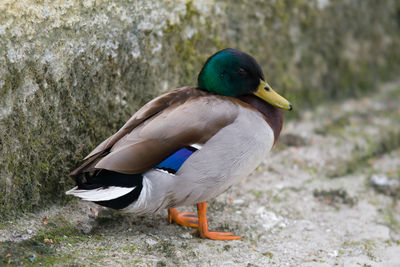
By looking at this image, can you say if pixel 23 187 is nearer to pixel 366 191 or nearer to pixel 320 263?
pixel 320 263

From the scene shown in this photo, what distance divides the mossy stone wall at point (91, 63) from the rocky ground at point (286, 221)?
0.32m

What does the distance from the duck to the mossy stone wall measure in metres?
0.38

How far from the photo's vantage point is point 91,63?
3.63 metres

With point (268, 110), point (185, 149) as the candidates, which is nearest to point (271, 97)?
point (268, 110)

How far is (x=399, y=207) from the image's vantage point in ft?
14.3

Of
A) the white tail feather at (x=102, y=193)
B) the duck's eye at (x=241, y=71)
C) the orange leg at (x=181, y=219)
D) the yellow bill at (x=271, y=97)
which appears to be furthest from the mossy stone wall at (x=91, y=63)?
the yellow bill at (x=271, y=97)

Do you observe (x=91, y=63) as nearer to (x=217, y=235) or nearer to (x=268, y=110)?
(x=268, y=110)

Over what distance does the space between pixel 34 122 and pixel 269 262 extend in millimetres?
1678

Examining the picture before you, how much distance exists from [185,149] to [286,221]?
119cm

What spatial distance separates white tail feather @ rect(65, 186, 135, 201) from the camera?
10.0ft

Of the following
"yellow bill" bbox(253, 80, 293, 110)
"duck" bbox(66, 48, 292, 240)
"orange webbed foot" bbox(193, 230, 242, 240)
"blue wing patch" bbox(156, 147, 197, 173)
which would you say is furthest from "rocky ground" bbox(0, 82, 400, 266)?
"yellow bill" bbox(253, 80, 293, 110)

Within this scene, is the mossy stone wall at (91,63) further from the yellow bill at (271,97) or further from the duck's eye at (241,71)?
the yellow bill at (271,97)

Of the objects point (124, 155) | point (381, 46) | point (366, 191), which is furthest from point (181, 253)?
point (381, 46)

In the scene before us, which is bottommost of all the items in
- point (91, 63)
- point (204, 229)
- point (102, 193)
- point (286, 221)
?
point (286, 221)
